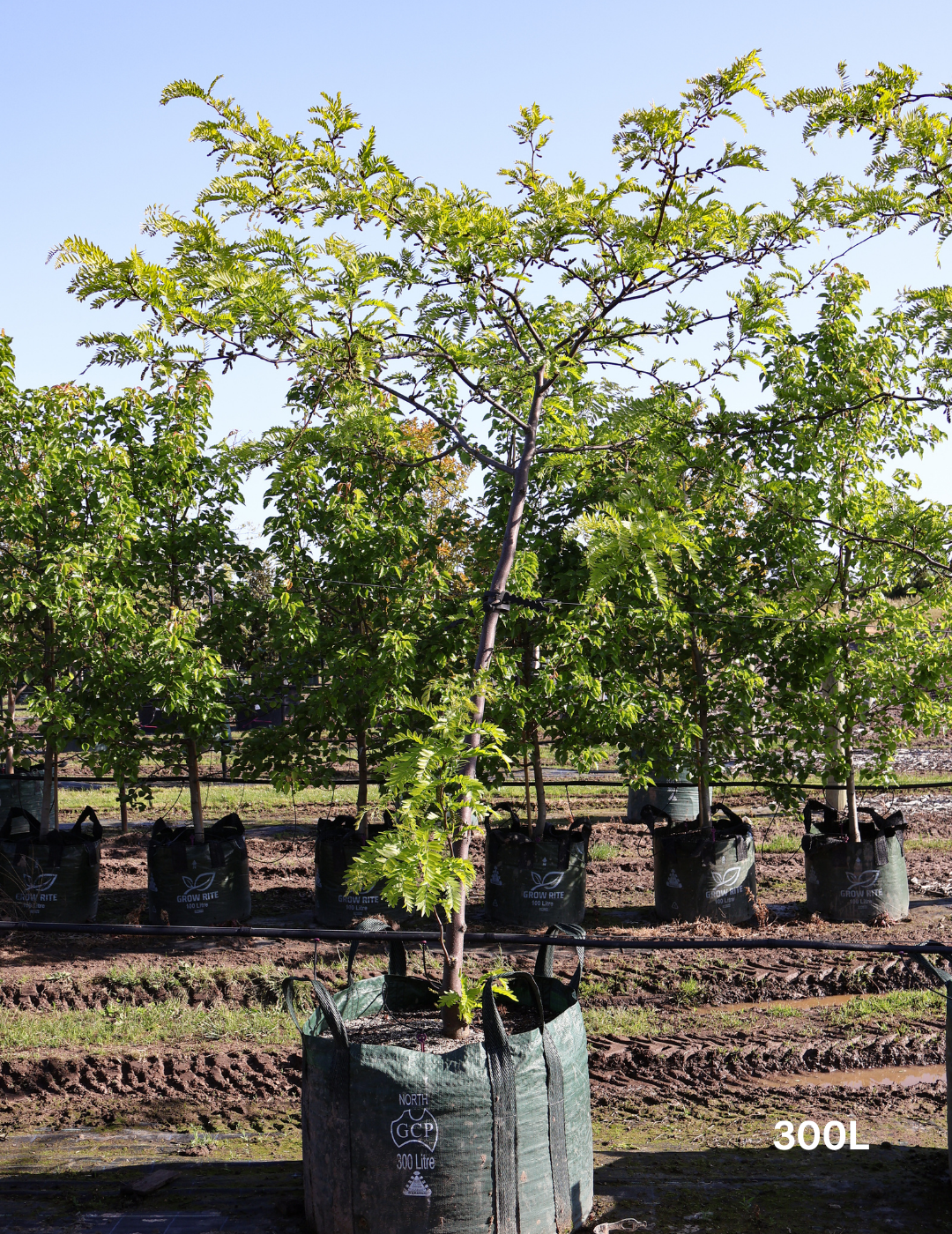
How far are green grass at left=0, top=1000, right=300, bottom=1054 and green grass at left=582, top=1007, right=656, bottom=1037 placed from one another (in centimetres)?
189

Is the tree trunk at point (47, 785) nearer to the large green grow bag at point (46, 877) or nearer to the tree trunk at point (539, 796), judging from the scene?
the large green grow bag at point (46, 877)

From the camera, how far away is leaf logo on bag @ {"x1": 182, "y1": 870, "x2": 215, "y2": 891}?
865cm

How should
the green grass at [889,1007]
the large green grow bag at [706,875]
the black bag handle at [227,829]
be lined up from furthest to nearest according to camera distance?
the black bag handle at [227,829]
the large green grow bag at [706,875]
the green grass at [889,1007]

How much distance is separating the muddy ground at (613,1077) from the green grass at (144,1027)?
19 millimetres

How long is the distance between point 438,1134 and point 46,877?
606 centimetres

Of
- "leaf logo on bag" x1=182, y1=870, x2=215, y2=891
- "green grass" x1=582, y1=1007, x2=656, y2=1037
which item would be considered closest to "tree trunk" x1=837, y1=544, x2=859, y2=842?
"green grass" x1=582, y1=1007, x2=656, y2=1037

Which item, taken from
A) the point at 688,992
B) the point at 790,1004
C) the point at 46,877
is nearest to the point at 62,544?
the point at 46,877

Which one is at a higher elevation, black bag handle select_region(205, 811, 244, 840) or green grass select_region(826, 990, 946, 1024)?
black bag handle select_region(205, 811, 244, 840)

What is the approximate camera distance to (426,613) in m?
7.94

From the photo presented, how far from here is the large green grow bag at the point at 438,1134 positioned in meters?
3.71

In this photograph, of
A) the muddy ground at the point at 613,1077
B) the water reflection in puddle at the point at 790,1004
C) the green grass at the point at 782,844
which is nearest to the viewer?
the muddy ground at the point at 613,1077

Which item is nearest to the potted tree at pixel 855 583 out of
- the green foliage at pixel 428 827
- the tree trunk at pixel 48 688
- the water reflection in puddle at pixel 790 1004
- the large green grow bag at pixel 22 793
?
the water reflection in puddle at pixel 790 1004

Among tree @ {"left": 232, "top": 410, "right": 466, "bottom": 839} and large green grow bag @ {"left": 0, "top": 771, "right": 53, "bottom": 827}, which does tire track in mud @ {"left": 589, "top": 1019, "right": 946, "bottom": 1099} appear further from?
large green grow bag @ {"left": 0, "top": 771, "right": 53, "bottom": 827}

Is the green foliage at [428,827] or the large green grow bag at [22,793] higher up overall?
the green foliage at [428,827]
